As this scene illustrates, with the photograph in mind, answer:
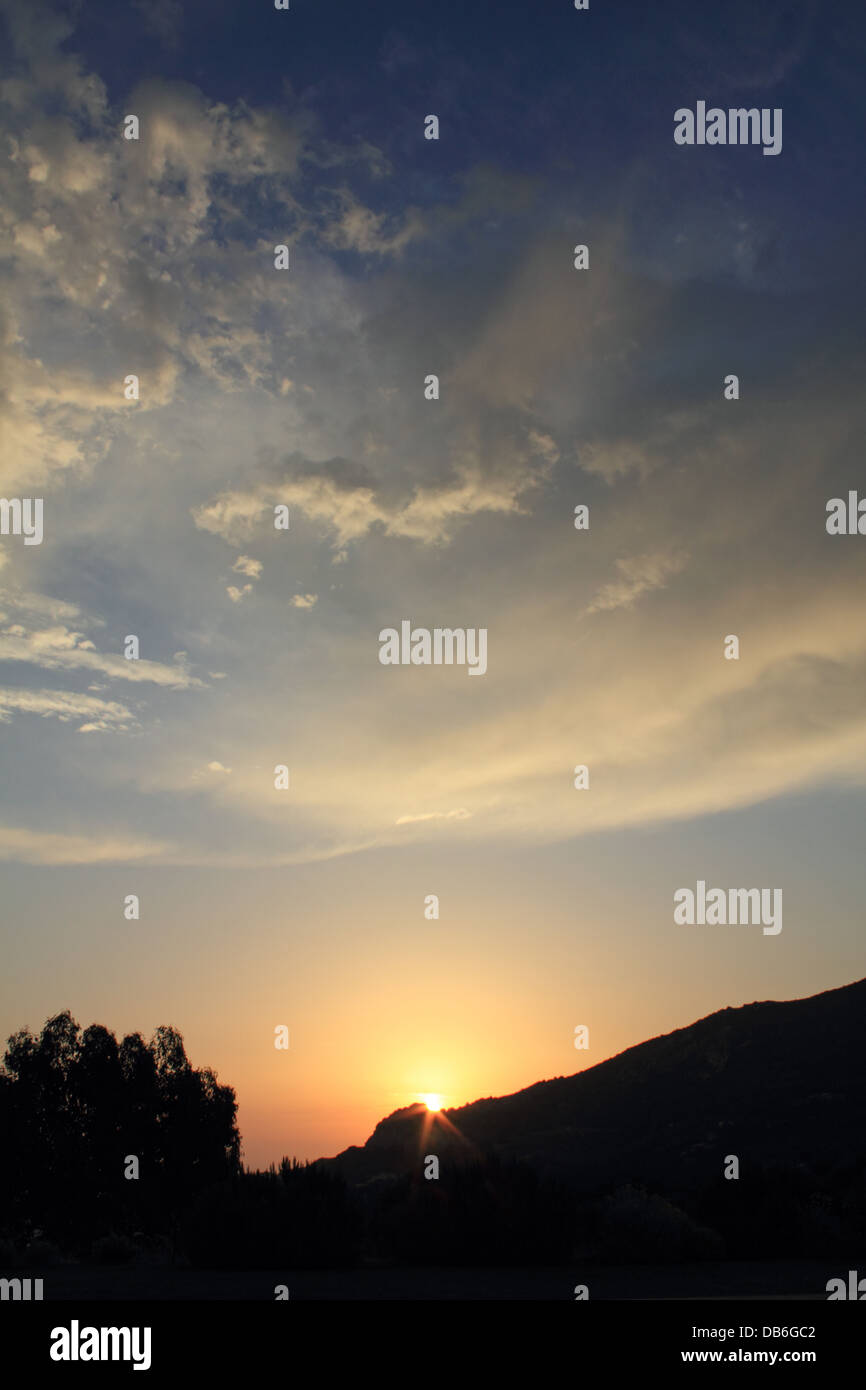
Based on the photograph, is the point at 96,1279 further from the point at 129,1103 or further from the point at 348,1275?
the point at 129,1103

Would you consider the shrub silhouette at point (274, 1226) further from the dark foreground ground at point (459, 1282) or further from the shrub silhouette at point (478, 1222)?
the shrub silhouette at point (478, 1222)

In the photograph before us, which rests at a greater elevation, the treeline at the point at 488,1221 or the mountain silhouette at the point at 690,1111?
the treeline at the point at 488,1221

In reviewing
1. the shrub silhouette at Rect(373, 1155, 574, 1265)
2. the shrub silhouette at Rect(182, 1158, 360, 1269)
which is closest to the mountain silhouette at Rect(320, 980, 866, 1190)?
the shrub silhouette at Rect(373, 1155, 574, 1265)

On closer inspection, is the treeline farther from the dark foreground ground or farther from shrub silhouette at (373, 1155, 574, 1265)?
the dark foreground ground

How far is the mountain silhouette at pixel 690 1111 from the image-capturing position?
49688 mm

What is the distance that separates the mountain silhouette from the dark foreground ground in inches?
857

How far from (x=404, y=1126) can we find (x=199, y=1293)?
68.8 metres

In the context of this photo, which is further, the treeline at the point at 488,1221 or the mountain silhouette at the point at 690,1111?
the mountain silhouette at the point at 690,1111

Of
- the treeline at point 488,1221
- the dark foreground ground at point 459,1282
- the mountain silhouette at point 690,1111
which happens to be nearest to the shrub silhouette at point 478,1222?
the treeline at point 488,1221

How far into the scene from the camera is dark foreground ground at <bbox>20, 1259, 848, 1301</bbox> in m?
16.4

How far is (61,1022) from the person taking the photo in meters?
41.3

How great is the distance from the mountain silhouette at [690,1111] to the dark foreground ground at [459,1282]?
857 inches

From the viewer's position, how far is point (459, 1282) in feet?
60.1
